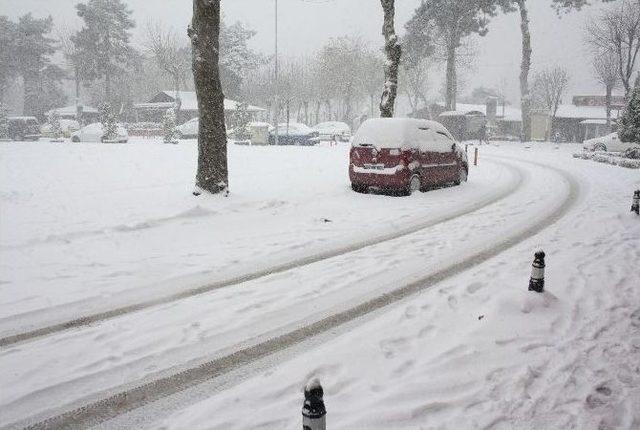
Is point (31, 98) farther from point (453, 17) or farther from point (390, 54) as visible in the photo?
point (390, 54)

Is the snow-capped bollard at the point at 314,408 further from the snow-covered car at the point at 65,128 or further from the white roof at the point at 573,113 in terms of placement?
the white roof at the point at 573,113

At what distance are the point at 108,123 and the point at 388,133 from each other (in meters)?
24.3

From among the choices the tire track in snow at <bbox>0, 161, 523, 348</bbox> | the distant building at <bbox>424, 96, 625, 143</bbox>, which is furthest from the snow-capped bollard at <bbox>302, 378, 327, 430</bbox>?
the distant building at <bbox>424, 96, 625, 143</bbox>

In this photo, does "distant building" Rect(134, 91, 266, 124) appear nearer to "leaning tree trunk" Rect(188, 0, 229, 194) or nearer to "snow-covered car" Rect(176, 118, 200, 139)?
"snow-covered car" Rect(176, 118, 200, 139)

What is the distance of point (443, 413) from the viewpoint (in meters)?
3.09

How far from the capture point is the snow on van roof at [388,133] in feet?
34.9

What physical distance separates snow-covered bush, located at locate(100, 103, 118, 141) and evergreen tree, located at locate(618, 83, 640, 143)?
28990mm

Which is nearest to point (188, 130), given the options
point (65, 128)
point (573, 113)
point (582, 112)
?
point (65, 128)

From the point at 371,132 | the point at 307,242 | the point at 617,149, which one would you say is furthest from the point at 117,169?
the point at 617,149

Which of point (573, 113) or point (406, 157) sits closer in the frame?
point (406, 157)

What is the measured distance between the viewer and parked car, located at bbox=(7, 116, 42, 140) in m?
35.7

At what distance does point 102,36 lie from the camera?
2183 inches

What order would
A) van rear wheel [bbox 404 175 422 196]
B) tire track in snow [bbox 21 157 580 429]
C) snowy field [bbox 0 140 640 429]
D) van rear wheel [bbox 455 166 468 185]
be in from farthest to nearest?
1. van rear wheel [bbox 455 166 468 185]
2. van rear wheel [bbox 404 175 422 196]
3. snowy field [bbox 0 140 640 429]
4. tire track in snow [bbox 21 157 580 429]

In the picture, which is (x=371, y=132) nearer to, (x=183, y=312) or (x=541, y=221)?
(x=541, y=221)
